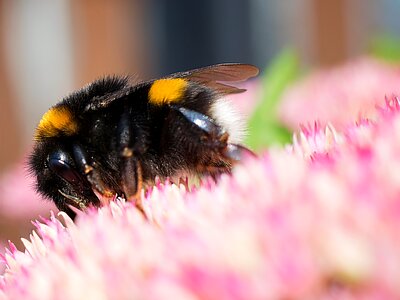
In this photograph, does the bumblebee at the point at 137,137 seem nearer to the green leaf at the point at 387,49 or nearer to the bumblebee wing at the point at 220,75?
the bumblebee wing at the point at 220,75

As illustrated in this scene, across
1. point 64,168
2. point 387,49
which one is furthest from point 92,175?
point 387,49

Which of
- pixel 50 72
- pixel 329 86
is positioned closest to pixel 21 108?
pixel 50 72

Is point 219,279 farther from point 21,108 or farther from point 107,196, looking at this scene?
point 21,108

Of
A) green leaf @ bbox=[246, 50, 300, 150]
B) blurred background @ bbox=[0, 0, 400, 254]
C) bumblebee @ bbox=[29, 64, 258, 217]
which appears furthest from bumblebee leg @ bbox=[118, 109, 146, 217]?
blurred background @ bbox=[0, 0, 400, 254]

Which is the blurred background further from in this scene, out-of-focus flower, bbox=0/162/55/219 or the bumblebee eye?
the bumblebee eye

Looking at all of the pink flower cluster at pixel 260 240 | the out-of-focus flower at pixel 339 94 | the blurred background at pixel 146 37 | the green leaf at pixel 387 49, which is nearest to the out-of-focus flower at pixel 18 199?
the out-of-focus flower at pixel 339 94

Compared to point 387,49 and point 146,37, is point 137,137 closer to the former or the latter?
point 387,49
